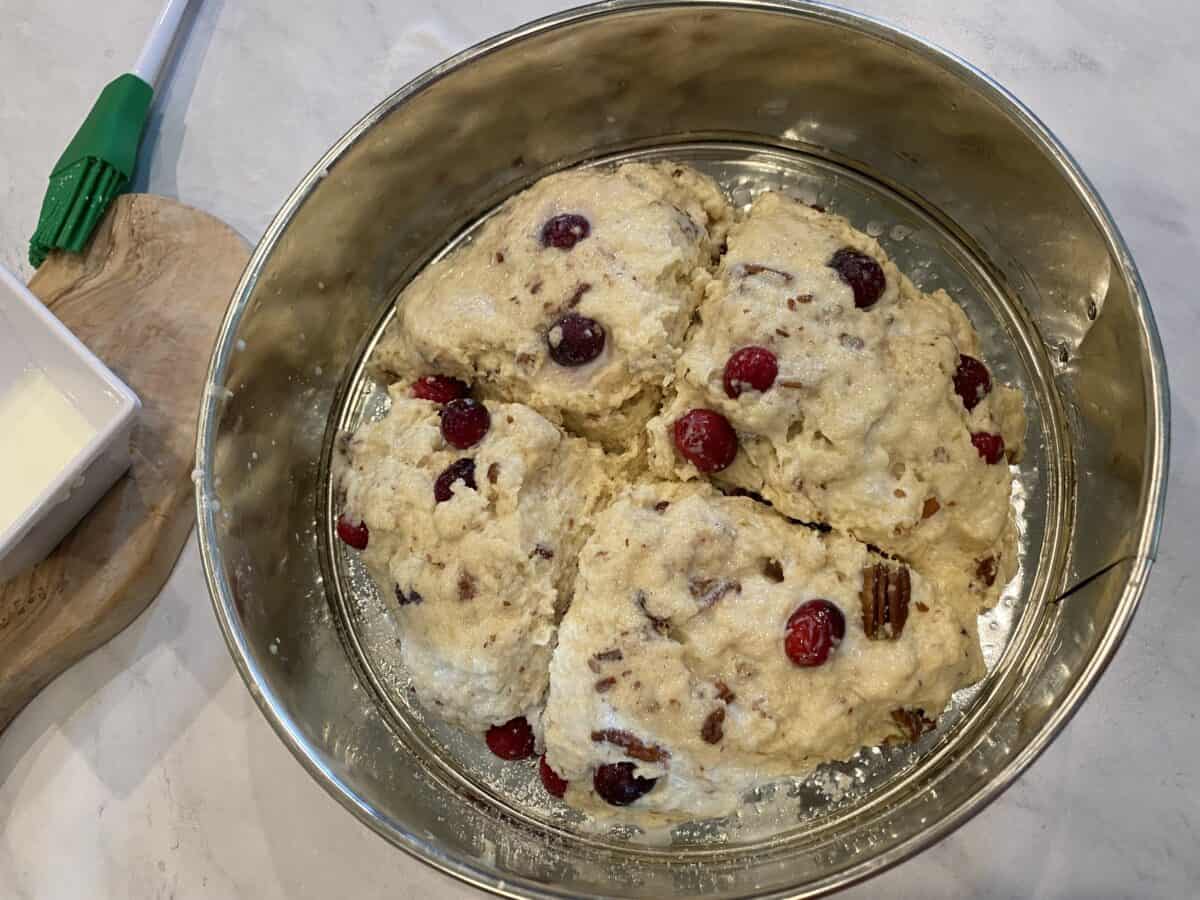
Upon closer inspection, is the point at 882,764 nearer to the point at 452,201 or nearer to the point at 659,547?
the point at 659,547

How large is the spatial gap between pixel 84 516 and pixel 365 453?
1.79 feet

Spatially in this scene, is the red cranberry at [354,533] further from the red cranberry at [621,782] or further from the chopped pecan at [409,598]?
the red cranberry at [621,782]

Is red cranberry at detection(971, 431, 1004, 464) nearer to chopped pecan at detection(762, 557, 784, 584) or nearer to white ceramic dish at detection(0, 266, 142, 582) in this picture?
chopped pecan at detection(762, 557, 784, 584)

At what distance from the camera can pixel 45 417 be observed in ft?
4.91

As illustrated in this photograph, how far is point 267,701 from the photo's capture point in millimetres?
1275

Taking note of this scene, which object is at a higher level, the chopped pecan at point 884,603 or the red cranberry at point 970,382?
the red cranberry at point 970,382

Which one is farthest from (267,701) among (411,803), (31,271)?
(31,271)

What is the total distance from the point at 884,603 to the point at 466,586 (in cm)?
56

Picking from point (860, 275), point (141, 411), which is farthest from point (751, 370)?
point (141, 411)

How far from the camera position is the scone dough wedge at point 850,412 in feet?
4.09

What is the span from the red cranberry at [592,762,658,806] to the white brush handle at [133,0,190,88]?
1.51 m

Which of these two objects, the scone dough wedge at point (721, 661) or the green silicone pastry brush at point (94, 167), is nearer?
the scone dough wedge at point (721, 661)

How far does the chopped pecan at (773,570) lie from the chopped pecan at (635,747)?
0.27 m

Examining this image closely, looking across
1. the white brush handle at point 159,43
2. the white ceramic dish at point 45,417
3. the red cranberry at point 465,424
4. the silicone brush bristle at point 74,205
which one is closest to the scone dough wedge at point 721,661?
the red cranberry at point 465,424
